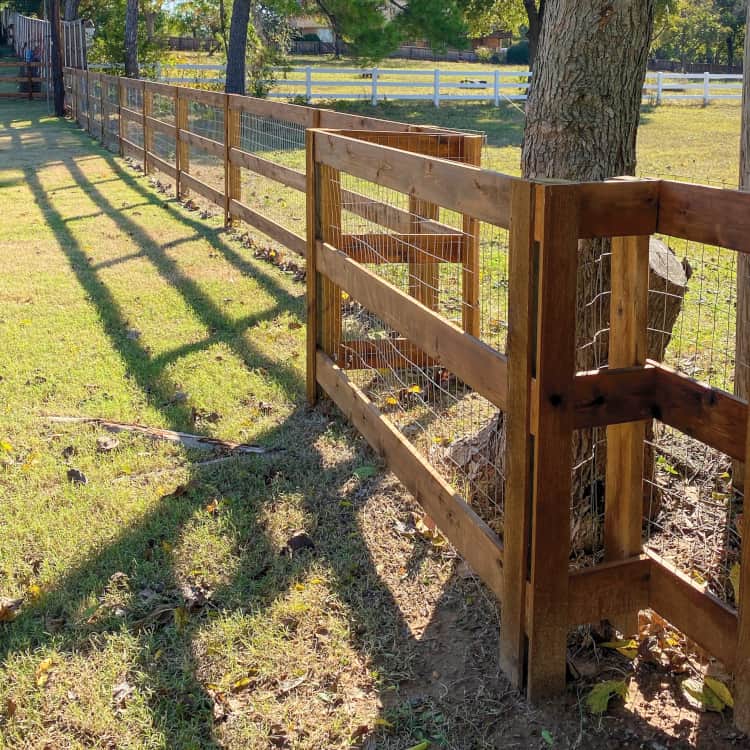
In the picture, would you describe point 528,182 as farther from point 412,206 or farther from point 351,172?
point 412,206

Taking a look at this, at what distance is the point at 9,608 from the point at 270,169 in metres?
6.23

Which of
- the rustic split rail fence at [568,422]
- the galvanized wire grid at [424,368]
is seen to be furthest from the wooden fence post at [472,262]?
the rustic split rail fence at [568,422]

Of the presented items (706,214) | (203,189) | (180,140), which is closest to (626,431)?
(706,214)

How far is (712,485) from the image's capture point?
400 cm

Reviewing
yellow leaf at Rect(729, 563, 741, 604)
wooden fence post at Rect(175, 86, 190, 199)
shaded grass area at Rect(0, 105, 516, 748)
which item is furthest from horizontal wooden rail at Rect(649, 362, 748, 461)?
wooden fence post at Rect(175, 86, 190, 199)

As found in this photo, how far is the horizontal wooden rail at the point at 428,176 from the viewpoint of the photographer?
10.1 feet

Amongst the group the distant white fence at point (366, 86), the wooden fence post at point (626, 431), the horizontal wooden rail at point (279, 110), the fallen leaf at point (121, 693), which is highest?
the distant white fence at point (366, 86)

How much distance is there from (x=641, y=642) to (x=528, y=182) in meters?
1.53

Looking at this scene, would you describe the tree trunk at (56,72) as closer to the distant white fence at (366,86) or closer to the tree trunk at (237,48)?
the distant white fence at (366,86)

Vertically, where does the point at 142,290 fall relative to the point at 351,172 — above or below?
below

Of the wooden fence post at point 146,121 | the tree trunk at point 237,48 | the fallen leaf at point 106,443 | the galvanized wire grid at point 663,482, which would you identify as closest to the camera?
the galvanized wire grid at point 663,482

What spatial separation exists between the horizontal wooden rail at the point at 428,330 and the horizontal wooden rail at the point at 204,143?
6.23 m

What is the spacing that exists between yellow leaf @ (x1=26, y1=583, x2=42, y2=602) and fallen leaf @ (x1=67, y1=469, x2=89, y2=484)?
0.95 meters

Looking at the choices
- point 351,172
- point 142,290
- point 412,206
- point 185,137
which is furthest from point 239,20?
point 351,172
